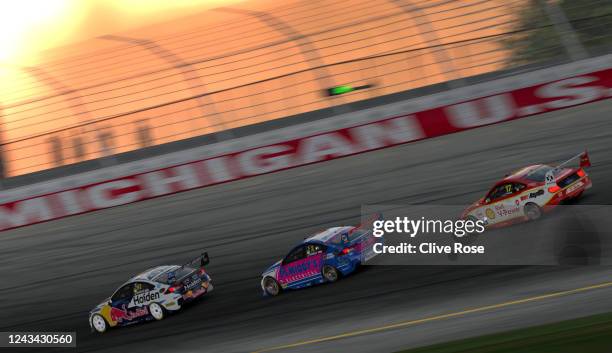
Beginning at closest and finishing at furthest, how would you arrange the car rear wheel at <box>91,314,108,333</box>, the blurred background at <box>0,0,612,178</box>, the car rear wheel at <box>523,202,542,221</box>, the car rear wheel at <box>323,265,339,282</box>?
1. the car rear wheel at <box>523,202,542,221</box>
2. the car rear wheel at <box>323,265,339,282</box>
3. the car rear wheel at <box>91,314,108,333</box>
4. the blurred background at <box>0,0,612,178</box>

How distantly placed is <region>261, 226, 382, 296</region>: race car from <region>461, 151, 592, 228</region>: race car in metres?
1.91

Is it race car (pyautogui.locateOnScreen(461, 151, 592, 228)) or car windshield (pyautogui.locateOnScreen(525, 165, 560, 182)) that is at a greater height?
car windshield (pyautogui.locateOnScreen(525, 165, 560, 182))

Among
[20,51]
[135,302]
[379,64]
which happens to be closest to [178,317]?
[135,302]

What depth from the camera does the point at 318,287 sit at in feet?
47.0

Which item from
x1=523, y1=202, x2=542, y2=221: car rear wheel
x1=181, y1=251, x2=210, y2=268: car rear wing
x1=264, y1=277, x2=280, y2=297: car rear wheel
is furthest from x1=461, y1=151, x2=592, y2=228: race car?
x1=181, y1=251, x2=210, y2=268: car rear wing

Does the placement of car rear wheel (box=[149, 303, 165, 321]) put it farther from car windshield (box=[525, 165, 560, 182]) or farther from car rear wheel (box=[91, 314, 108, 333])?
car windshield (box=[525, 165, 560, 182])

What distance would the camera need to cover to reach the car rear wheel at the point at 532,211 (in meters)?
13.9

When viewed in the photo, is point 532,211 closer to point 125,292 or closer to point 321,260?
point 321,260

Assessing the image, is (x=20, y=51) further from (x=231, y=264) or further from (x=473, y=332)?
(x=473, y=332)

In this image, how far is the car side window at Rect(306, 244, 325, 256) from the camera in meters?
14.3

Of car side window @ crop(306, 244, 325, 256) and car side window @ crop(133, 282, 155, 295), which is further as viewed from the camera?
car side window @ crop(133, 282, 155, 295)

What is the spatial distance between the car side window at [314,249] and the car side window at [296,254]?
0.08 metres

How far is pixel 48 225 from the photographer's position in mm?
19016

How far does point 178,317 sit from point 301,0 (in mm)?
9341
